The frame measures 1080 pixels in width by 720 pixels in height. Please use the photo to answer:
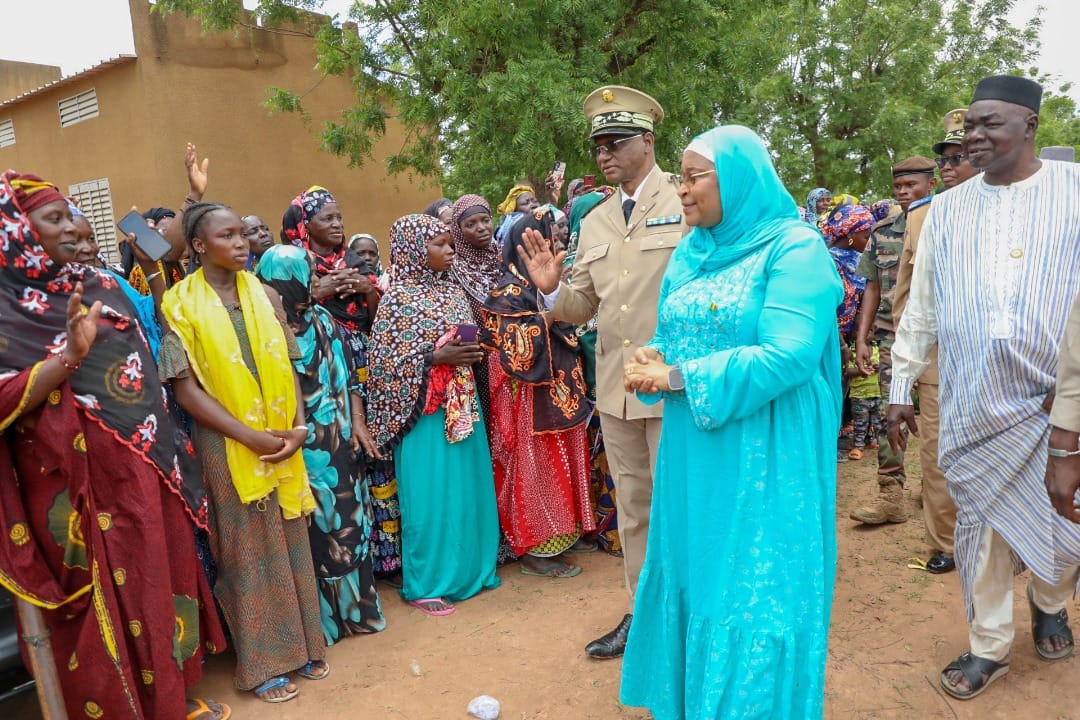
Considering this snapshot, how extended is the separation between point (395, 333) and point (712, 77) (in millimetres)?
7941

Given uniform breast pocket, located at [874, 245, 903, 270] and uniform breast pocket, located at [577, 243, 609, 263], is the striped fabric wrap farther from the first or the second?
uniform breast pocket, located at [874, 245, 903, 270]

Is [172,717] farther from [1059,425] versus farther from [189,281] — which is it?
[1059,425]

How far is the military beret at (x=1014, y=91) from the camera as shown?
9.66 ft

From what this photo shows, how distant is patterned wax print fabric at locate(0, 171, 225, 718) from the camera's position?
2625 millimetres

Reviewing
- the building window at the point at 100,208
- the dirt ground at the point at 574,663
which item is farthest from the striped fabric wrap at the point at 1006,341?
the building window at the point at 100,208

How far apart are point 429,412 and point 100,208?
418 inches

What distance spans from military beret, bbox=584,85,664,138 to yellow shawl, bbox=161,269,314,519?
5.65 ft

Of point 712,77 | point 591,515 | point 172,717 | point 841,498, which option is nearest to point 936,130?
point 712,77

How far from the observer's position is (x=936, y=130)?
49.3 feet

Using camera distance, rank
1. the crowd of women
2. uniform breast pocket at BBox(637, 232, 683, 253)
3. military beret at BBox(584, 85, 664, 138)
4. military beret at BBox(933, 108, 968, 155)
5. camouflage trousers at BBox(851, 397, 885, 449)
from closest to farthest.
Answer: the crowd of women, uniform breast pocket at BBox(637, 232, 683, 253), military beret at BBox(584, 85, 664, 138), military beret at BBox(933, 108, 968, 155), camouflage trousers at BBox(851, 397, 885, 449)

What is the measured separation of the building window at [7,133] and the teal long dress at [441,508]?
1355 centimetres

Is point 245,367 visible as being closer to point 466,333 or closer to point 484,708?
point 466,333

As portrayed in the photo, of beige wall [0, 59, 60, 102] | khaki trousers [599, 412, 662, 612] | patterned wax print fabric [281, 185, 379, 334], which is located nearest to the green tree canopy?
patterned wax print fabric [281, 185, 379, 334]

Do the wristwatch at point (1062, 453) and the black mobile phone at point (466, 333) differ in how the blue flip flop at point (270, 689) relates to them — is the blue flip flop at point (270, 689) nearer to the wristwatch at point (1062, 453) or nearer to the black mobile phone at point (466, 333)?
the black mobile phone at point (466, 333)
